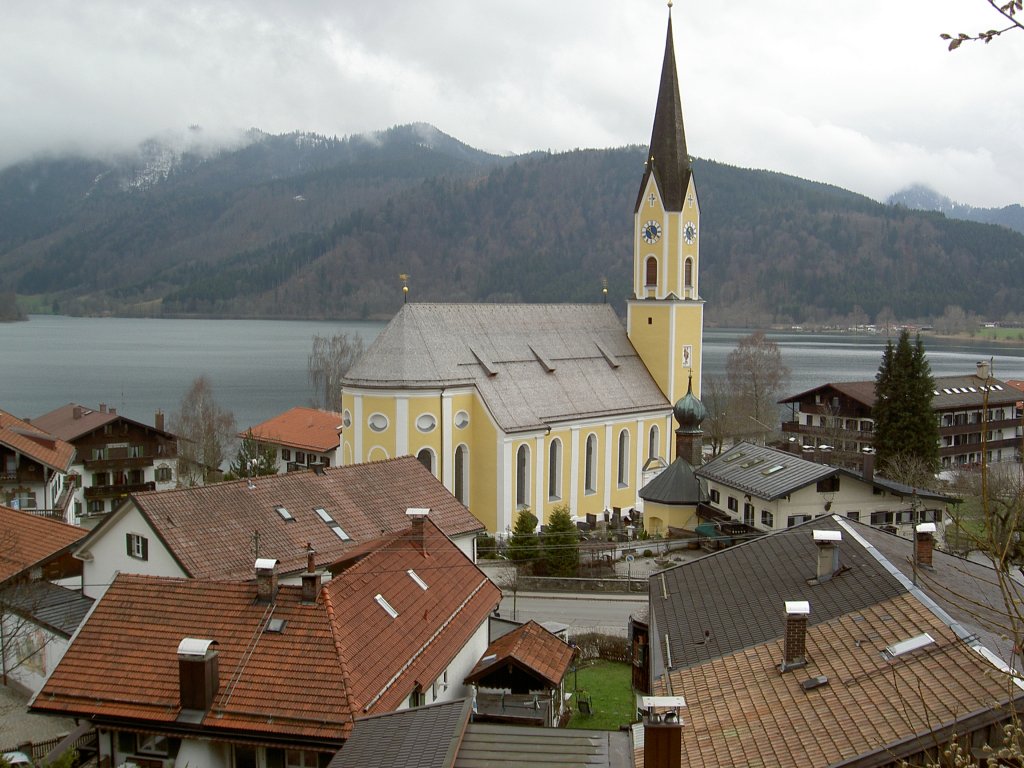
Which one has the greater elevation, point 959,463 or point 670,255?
point 670,255

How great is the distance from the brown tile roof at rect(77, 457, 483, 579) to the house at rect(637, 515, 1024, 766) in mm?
7822

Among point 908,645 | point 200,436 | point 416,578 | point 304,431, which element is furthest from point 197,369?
point 908,645

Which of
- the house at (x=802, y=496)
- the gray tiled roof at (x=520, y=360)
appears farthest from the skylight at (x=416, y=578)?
the gray tiled roof at (x=520, y=360)

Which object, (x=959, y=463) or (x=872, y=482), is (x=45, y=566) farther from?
(x=959, y=463)

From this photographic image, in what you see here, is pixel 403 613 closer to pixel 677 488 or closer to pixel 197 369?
pixel 677 488

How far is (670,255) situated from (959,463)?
2206 cm

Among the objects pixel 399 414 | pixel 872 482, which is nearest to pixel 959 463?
pixel 872 482

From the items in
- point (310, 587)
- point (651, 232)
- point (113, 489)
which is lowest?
point (113, 489)

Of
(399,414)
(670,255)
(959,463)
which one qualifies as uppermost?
(670,255)

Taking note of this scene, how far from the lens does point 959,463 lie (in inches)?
2098

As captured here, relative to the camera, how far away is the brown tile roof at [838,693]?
11.3 metres

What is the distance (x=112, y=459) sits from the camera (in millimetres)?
48656

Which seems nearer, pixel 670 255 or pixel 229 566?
pixel 229 566

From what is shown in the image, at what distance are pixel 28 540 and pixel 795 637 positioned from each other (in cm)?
1905
